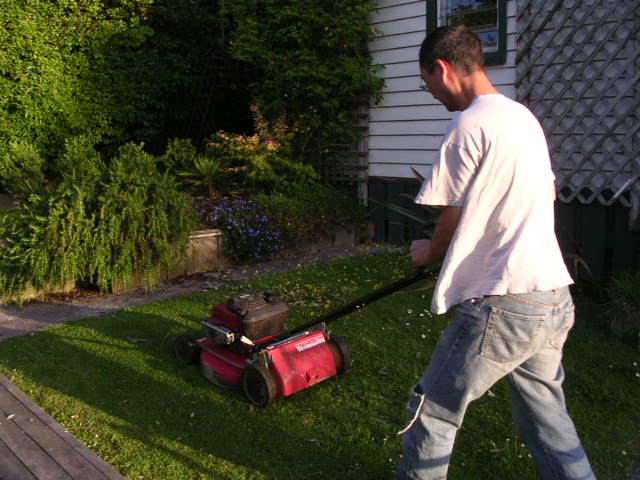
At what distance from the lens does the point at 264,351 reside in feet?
11.6

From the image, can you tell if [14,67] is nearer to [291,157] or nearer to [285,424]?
[291,157]

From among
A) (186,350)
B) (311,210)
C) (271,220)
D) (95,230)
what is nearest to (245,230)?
(271,220)

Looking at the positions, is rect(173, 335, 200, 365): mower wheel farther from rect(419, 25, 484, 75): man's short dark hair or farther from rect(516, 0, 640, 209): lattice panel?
rect(516, 0, 640, 209): lattice panel

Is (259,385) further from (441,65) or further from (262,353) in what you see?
(441,65)

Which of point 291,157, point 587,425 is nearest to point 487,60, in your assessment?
point 291,157

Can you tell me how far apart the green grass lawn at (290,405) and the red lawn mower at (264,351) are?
5.2 inches

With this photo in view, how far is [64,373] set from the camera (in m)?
4.12

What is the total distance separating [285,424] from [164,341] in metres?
1.57

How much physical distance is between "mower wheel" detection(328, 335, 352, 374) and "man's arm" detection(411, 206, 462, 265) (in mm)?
1715

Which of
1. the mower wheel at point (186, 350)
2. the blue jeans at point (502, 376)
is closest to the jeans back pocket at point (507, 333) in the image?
the blue jeans at point (502, 376)

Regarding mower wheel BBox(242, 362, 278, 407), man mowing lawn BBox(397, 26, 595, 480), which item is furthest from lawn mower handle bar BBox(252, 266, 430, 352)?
man mowing lawn BBox(397, 26, 595, 480)

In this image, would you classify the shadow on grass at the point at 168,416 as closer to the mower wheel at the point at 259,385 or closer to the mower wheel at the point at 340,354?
the mower wheel at the point at 259,385

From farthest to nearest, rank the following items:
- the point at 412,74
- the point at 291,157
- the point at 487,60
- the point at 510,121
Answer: the point at 291,157 → the point at 412,74 → the point at 487,60 → the point at 510,121

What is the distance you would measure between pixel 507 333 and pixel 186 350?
2.61m
